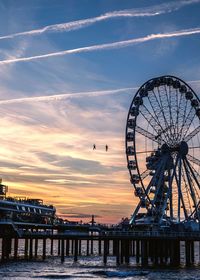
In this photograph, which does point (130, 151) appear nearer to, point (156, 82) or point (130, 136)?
point (130, 136)

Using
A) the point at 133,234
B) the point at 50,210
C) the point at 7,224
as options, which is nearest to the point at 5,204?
the point at 7,224

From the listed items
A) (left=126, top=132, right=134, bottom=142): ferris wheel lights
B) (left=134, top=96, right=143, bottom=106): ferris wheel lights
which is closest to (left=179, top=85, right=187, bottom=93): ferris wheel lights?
(left=134, top=96, right=143, bottom=106): ferris wheel lights

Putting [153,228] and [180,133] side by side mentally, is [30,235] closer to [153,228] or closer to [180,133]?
[153,228]

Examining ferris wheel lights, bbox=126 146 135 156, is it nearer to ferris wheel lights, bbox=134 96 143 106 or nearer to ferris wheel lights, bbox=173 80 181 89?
ferris wheel lights, bbox=134 96 143 106

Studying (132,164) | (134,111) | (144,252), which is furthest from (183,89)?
(144,252)

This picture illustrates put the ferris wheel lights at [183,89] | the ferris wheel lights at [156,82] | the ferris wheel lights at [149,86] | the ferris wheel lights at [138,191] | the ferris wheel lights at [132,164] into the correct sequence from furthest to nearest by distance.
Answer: the ferris wheel lights at [183,89], the ferris wheel lights at [156,82], the ferris wheel lights at [149,86], the ferris wheel lights at [132,164], the ferris wheel lights at [138,191]

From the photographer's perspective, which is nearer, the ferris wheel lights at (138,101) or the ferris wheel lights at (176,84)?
the ferris wheel lights at (138,101)

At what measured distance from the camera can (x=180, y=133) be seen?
86.5 m

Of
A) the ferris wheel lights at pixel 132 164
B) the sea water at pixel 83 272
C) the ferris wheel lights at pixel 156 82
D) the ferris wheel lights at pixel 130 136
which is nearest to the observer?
the sea water at pixel 83 272

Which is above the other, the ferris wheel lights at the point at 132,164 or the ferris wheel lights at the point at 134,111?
the ferris wheel lights at the point at 134,111

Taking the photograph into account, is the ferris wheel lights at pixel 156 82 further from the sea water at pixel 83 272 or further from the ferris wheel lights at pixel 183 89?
the sea water at pixel 83 272

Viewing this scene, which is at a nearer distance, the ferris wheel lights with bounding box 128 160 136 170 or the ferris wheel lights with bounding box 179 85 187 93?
the ferris wheel lights with bounding box 128 160 136 170

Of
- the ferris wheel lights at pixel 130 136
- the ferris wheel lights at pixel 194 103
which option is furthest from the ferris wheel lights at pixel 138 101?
the ferris wheel lights at pixel 194 103

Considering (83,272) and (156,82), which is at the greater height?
(156,82)
